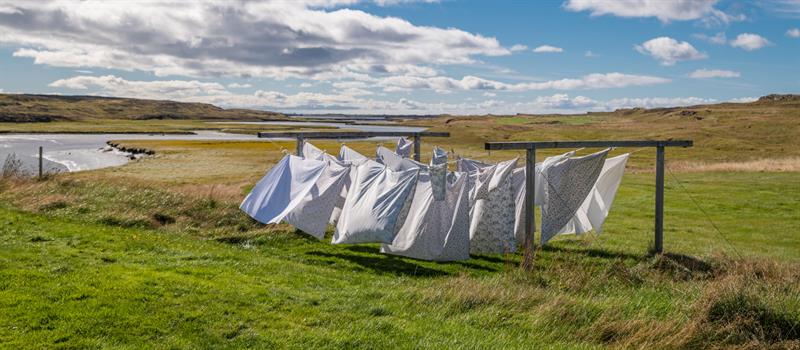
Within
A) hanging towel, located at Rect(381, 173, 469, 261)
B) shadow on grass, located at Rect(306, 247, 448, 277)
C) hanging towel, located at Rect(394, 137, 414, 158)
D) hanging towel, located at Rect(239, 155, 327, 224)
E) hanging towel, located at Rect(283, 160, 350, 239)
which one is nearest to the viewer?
shadow on grass, located at Rect(306, 247, 448, 277)

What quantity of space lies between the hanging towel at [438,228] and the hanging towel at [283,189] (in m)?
2.96

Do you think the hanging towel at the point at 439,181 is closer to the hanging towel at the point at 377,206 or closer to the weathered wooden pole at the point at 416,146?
the hanging towel at the point at 377,206

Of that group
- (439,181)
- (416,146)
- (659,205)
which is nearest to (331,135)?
(416,146)

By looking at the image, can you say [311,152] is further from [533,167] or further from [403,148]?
[533,167]

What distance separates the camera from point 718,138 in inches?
3479

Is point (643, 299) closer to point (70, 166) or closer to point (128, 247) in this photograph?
point (128, 247)

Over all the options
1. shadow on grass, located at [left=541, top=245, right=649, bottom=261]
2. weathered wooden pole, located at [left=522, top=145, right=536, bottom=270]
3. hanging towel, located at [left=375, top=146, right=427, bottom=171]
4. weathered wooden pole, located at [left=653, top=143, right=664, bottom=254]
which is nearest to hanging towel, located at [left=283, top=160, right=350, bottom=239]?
hanging towel, located at [left=375, top=146, right=427, bottom=171]

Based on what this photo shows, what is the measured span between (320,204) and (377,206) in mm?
2018

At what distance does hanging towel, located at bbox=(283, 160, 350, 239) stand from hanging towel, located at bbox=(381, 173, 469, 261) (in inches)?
80.1

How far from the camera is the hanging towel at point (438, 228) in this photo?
571 inches

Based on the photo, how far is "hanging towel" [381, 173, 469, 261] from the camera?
47.6ft

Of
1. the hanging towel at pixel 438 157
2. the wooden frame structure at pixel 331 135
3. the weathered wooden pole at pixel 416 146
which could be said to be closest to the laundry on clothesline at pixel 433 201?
the hanging towel at pixel 438 157

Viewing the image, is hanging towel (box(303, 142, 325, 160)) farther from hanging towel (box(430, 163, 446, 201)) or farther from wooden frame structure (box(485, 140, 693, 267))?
wooden frame structure (box(485, 140, 693, 267))

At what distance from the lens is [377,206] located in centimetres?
1458
